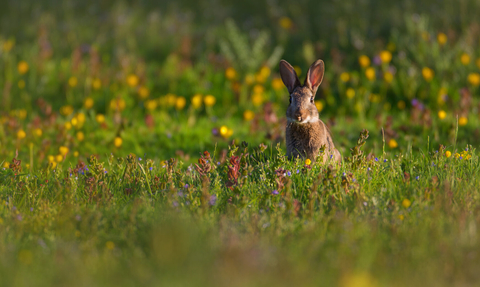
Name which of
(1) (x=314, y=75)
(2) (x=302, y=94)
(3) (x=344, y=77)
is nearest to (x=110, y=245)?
(2) (x=302, y=94)

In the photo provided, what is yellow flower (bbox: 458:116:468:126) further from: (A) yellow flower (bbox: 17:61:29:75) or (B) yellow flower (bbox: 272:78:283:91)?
(A) yellow flower (bbox: 17:61:29:75)

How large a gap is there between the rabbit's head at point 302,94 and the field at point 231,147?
0.47m

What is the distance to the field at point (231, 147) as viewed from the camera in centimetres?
321

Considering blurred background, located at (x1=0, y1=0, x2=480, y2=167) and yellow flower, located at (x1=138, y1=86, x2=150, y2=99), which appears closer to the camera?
blurred background, located at (x1=0, y1=0, x2=480, y2=167)

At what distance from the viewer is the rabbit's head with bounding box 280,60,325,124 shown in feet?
16.6

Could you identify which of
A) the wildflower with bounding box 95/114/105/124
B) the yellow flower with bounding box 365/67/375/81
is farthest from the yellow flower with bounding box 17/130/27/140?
the yellow flower with bounding box 365/67/375/81

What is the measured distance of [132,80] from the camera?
8891 mm

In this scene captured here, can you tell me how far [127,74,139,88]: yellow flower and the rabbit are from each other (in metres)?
4.17

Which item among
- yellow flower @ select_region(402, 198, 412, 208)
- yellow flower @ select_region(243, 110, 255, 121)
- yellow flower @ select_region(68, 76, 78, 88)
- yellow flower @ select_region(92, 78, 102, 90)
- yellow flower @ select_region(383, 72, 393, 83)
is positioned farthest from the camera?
yellow flower @ select_region(68, 76, 78, 88)

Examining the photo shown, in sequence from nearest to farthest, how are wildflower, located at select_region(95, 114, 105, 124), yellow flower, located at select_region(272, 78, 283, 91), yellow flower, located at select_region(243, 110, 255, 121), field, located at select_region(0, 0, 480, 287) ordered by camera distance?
field, located at select_region(0, 0, 480, 287), wildflower, located at select_region(95, 114, 105, 124), yellow flower, located at select_region(243, 110, 255, 121), yellow flower, located at select_region(272, 78, 283, 91)

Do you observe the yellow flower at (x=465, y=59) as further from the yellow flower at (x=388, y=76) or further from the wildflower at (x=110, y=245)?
the wildflower at (x=110, y=245)

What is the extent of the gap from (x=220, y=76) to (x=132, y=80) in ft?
5.21

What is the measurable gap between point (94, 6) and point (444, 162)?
10.5 m

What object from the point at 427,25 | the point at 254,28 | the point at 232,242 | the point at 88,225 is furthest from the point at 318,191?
the point at 254,28
